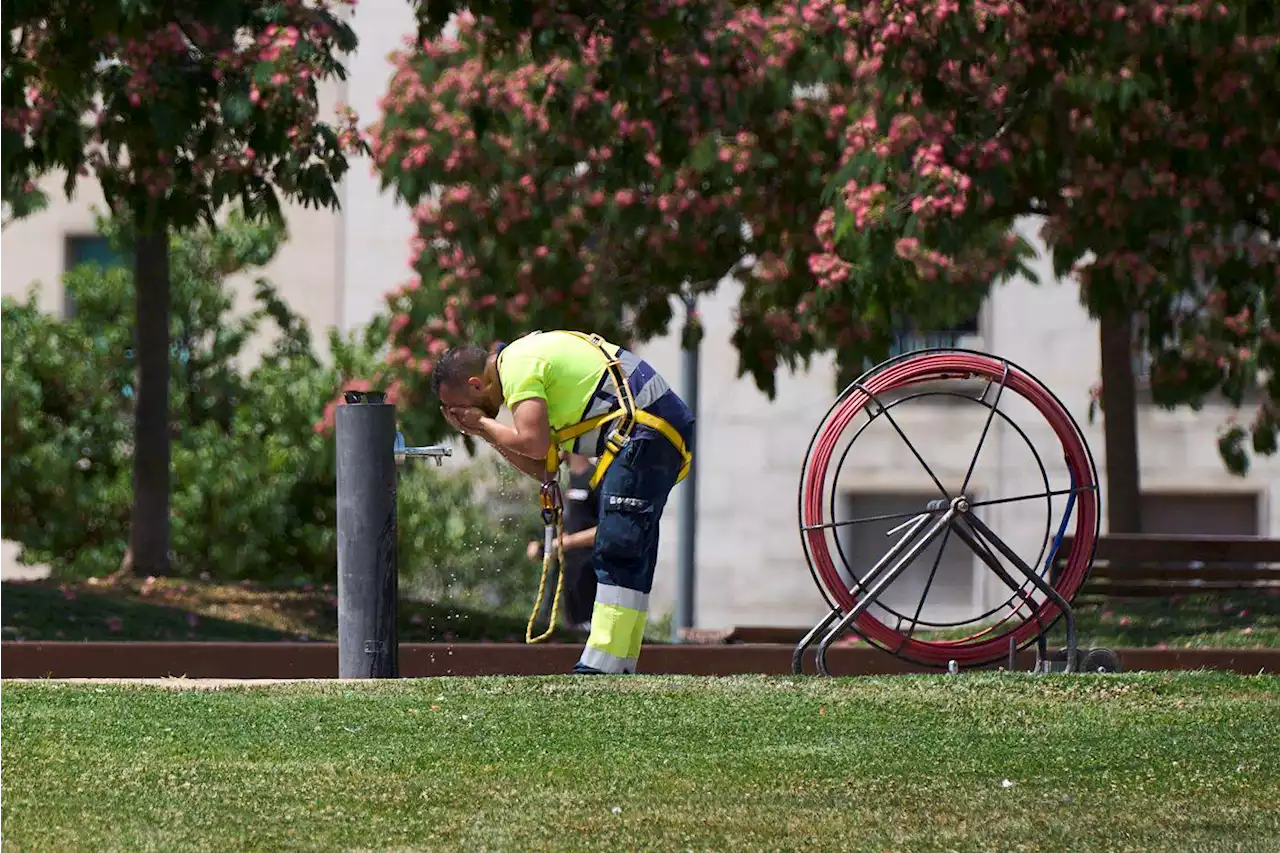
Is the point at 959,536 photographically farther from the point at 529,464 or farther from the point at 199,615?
the point at 199,615

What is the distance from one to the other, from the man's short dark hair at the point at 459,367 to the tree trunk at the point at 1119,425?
9147mm

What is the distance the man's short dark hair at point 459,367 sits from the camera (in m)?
8.49

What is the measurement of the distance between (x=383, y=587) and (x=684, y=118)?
239 inches

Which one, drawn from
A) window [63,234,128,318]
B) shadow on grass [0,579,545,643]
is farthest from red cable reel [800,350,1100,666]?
window [63,234,128,318]

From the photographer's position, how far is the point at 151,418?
16.5m

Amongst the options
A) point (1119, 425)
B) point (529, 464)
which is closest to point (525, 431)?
point (529, 464)

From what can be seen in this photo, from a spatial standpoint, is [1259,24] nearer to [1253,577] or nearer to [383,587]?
[1253,577]

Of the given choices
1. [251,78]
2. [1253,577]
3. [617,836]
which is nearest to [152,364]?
[251,78]

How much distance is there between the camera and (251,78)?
13.0 m

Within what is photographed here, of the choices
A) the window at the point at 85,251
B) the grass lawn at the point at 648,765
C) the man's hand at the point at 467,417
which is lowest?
the grass lawn at the point at 648,765

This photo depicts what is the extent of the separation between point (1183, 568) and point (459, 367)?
27.3ft

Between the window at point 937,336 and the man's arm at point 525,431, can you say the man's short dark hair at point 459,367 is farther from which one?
the window at point 937,336

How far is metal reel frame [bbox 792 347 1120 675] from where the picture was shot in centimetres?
884

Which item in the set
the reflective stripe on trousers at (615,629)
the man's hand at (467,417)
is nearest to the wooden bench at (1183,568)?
the reflective stripe on trousers at (615,629)
